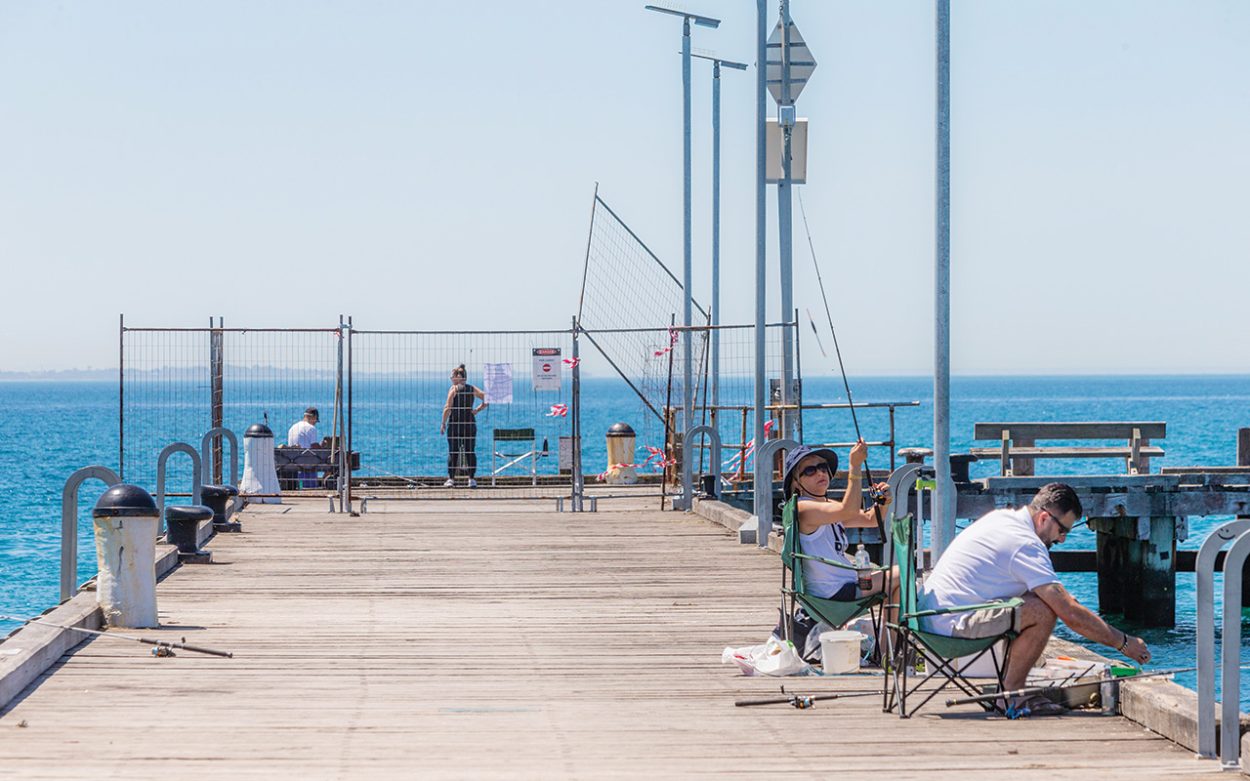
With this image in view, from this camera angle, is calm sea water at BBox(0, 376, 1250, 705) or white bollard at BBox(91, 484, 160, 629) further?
calm sea water at BBox(0, 376, 1250, 705)

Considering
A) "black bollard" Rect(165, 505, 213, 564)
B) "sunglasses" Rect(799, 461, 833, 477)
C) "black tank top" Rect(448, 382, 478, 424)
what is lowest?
"black bollard" Rect(165, 505, 213, 564)

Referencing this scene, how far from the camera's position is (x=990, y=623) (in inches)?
318

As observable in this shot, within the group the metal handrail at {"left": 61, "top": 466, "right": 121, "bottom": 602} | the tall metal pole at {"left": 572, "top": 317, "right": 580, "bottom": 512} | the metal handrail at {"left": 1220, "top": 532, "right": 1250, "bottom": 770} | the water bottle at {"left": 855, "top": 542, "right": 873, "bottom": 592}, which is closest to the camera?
the metal handrail at {"left": 1220, "top": 532, "right": 1250, "bottom": 770}

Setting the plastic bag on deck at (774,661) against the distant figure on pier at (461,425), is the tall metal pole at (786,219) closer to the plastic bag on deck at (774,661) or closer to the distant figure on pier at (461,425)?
the distant figure on pier at (461,425)

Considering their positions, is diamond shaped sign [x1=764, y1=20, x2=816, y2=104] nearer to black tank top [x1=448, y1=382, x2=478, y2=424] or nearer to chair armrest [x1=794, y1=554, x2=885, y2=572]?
black tank top [x1=448, y1=382, x2=478, y2=424]

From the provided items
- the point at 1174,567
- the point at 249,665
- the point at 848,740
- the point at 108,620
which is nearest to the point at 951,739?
the point at 848,740

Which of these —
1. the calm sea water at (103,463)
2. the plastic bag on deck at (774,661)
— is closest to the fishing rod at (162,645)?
the plastic bag on deck at (774,661)

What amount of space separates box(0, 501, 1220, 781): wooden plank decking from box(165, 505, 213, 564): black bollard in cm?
44

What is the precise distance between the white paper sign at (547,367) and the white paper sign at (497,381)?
1.93 feet

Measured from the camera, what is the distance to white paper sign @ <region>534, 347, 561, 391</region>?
21.2 metres

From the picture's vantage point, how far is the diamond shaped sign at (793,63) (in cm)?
2072

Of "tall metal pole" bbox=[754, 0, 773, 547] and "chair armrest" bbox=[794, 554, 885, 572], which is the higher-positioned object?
"tall metal pole" bbox=[754, 0, 773, 547]

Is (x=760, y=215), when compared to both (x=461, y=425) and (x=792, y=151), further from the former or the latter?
(x=461, y=425)

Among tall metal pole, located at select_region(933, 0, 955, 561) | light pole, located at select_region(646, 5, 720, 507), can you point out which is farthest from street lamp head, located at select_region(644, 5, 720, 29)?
tall metal pole, located at select_region(933, 0, 955, 561)
